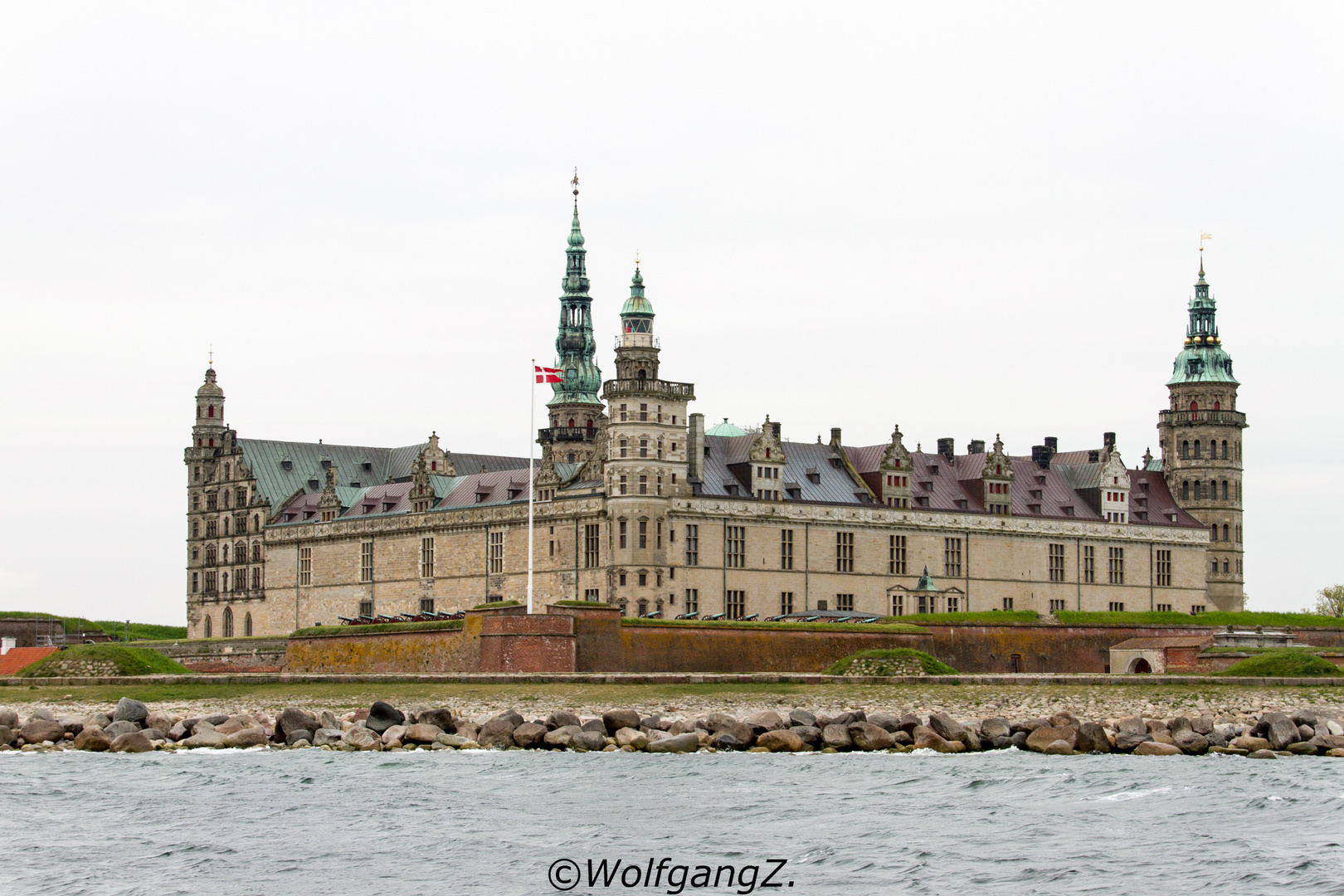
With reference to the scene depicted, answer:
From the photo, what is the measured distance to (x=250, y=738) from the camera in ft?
181

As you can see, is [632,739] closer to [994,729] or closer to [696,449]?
[994,729]

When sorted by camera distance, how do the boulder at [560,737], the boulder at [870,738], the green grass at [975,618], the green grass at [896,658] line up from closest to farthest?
the boulder at [870,738] → the boulder at [560,737] → the green grass at [896,658] → the green grass at [975,618]

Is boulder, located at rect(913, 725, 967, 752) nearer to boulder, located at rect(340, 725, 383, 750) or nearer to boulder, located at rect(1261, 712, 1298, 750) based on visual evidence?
boulder, located at rect(1261, 712, 1298, 750)

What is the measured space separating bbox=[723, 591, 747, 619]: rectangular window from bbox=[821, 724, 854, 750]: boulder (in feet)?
127

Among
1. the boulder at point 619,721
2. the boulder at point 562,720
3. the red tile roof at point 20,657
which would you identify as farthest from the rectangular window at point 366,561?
the boulder at point 619,721

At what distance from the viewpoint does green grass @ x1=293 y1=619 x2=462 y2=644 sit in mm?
75125

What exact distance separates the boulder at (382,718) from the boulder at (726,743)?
8676mm

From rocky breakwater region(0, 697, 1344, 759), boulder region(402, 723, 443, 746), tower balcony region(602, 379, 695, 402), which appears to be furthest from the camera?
tower balcony region(602, 379, 695, 402)

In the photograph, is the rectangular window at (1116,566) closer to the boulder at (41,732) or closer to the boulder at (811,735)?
the boulder at (811,735)

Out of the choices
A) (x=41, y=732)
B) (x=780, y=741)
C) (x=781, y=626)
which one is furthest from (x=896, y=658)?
(x=41, y=732)

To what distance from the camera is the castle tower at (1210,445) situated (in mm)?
112750

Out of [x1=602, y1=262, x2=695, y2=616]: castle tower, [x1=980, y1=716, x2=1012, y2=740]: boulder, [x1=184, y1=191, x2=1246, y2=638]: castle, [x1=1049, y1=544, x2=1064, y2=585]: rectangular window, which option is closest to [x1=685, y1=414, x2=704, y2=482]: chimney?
[x1=184, y1=191, x2=1246, y2=638]: castle

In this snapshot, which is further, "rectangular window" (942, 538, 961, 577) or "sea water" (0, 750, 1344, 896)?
"rectangular window" (942, 538, 961, 577)

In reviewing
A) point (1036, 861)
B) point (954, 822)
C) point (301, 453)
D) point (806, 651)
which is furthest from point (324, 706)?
point (301, 453)
